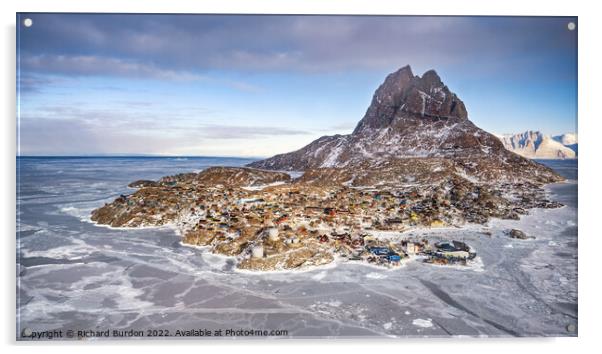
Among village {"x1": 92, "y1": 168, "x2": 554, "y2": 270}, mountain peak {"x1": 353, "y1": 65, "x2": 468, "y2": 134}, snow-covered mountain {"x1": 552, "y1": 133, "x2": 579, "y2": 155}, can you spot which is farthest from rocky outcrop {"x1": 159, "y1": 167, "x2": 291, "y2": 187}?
snow-covered mountain {"x1": 552, "y1": 133, "x2": 579, "y2": 155}

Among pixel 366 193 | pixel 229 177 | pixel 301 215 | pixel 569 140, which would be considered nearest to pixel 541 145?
pixel 569 140

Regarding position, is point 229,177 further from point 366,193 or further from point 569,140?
point 569,140

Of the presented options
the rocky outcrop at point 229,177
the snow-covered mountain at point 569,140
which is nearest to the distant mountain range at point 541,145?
the snow-covered mountain at point 569,140

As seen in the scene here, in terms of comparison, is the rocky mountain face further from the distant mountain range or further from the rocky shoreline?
the distant mountain range
